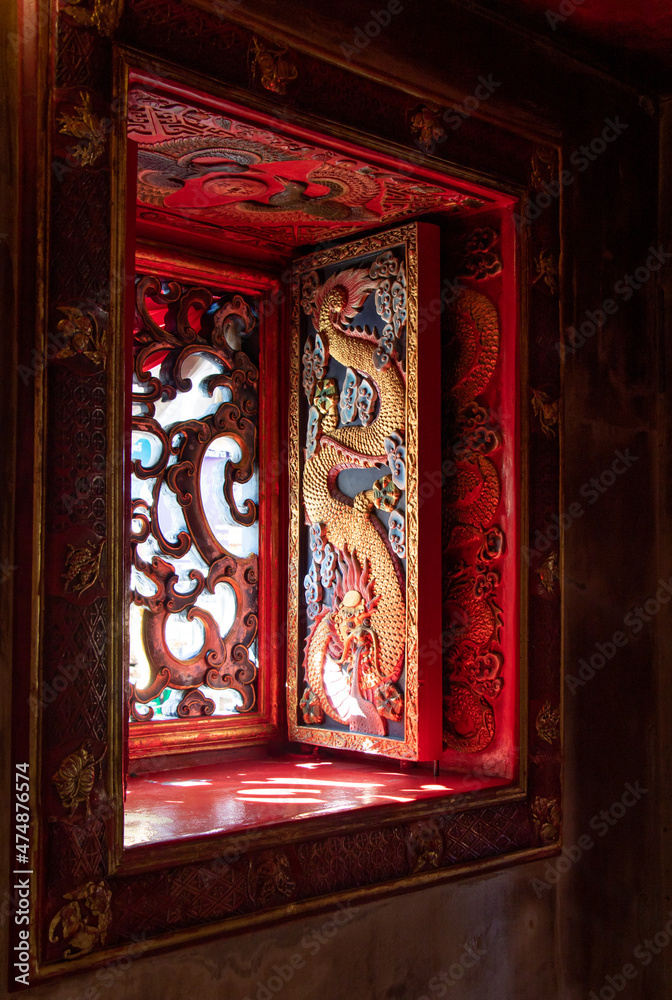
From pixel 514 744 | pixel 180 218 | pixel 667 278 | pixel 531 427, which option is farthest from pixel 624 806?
pixel 180 218

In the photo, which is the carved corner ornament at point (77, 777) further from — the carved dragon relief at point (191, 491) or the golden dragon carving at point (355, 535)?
the golden dragon carving at point (355, 535)

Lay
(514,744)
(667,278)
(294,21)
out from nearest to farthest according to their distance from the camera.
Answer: (294,21)
(514,744)
(667,278)

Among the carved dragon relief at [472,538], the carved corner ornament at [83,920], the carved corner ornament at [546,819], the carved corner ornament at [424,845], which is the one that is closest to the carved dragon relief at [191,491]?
the carved dragon relief at [472,538]

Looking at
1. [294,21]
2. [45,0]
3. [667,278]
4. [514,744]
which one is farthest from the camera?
[667,278]

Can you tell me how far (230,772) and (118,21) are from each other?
2006 millimetres

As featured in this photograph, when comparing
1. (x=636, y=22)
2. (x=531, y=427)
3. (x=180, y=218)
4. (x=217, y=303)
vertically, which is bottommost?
(x=531, y=427)

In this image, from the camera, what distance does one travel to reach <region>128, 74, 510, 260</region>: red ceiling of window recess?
236cm

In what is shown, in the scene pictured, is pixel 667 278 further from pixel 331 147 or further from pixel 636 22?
pixel 331 147

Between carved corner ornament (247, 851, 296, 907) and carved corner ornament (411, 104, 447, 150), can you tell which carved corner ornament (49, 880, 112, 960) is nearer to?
carved corner ornament (247, 851, 296, 907)

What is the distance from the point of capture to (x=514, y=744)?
291 centimetres

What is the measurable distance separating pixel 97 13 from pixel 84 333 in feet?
2.09

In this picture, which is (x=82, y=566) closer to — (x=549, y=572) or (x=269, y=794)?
(x=269, y=794)

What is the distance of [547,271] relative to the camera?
9.98 feet

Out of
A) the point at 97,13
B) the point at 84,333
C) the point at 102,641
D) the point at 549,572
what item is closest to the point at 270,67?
the point at 97,13
